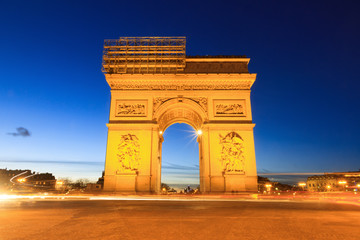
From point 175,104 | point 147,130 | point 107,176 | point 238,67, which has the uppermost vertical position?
point 238,67

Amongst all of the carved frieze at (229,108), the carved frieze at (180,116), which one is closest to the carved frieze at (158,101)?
the carved frieze at (180,116)

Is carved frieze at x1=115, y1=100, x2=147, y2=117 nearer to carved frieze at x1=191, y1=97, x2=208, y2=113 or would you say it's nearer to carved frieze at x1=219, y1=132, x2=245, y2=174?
carved frieze at x1=191, y1=97, x2=208, y2=113

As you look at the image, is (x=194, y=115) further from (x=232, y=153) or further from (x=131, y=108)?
(x=131, y=108)

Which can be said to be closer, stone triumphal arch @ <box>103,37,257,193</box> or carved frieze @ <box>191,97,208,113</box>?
stone triumphal arch @ <box>103,37,257,193</box>

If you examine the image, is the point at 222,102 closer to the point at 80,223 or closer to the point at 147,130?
the point at 147,130

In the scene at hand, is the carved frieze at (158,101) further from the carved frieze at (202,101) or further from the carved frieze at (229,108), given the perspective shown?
the carved frieze at (229,108)

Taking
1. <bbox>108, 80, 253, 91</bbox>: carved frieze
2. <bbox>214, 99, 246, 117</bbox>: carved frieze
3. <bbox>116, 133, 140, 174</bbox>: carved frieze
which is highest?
<bbox>108, 80, 253, 91</bbox>: carved frieze

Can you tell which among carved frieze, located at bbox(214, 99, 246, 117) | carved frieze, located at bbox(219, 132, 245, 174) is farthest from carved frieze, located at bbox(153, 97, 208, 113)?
carved frieze, located at bbox(219, 132, 245, 174)

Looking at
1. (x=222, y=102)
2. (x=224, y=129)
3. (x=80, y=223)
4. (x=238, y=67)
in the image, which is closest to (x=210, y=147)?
(x=224, y=129)
